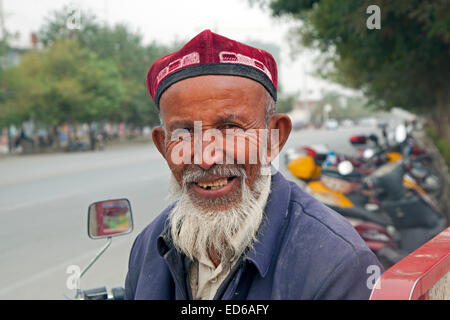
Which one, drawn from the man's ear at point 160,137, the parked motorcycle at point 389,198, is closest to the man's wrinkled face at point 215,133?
the man's ear at point 160,137

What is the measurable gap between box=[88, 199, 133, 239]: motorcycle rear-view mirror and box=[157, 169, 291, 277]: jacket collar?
0.52 metres

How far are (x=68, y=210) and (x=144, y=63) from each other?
110 ft

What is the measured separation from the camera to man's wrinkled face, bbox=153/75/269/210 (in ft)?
4.88

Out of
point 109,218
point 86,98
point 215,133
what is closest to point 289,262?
point 215,133

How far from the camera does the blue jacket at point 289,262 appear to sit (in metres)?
1.29

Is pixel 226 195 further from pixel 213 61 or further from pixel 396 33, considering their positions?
pixel 396 33

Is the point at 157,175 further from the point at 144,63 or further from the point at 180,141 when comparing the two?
the point at 144,63

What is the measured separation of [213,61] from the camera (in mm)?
1471

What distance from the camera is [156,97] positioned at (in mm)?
1658

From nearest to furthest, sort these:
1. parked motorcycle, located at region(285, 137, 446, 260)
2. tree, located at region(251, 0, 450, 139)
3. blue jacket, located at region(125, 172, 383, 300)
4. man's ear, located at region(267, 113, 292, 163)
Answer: blue jacket, located at region(125, 172, 383, 300)
man's ear, located at region(267, 113, 292, 163)
parked motorcycle, located at region(285, 137, 446, 260)
tree, located at region(251, 0, 450, 139)

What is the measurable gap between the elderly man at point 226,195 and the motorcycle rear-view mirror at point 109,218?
20.7 inches

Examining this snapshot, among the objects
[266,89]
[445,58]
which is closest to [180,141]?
[266,89]

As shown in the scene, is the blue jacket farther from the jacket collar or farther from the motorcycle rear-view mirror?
the motorcycle rear-view mirror

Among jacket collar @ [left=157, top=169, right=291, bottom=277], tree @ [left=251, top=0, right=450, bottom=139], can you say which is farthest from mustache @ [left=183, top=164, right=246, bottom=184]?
tree @ [left=251, top=0, right=450, bottom=139]
